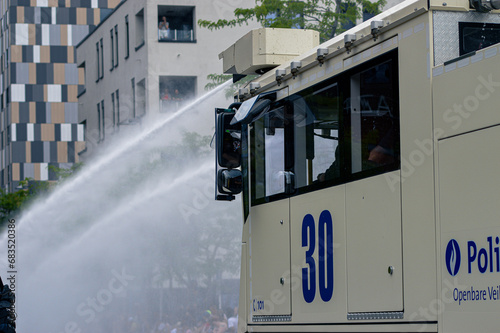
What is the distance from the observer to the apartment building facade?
109ft

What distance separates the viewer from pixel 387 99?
17.6 ft

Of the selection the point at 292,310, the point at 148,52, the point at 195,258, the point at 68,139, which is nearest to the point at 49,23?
the point at 68,139

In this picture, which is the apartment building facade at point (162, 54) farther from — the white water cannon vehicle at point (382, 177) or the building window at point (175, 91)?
the white water cannon vehicle at point (382, 177)

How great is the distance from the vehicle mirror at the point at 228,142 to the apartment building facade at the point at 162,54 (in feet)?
79.8

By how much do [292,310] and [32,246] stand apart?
307 inches

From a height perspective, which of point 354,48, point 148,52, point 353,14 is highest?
point 148,52

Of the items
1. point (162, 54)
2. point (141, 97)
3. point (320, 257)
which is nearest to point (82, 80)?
point (162, 54)

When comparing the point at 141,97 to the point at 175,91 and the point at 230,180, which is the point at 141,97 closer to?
the point at 175,91

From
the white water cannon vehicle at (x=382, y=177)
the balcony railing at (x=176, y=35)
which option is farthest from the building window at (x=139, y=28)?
the white water cannon vehicle at (x=382, y=177)

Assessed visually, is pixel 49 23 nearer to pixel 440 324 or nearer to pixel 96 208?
pixel 96 208

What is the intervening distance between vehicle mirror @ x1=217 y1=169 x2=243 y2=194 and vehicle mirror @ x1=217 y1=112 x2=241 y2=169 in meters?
0.08

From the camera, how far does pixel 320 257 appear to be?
613cm

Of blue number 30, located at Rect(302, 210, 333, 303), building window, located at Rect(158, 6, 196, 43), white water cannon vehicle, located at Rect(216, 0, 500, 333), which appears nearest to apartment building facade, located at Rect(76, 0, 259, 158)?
building window, located at Rect(158, 6, 196, 43)

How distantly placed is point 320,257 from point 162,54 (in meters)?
29.4
